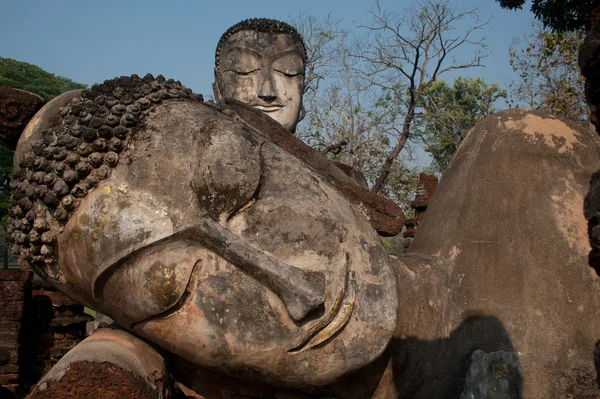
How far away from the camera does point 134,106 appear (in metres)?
2.37

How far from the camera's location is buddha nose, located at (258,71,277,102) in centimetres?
402

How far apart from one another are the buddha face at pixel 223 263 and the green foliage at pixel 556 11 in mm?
7883

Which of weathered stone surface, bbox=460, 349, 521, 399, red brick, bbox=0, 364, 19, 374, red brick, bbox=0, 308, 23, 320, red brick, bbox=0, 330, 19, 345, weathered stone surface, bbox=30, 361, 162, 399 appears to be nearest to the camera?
weathered stone surface, bbox=30, 361, 162, 399

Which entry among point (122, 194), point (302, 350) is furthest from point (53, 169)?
point (302, 350)

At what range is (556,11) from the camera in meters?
9.20

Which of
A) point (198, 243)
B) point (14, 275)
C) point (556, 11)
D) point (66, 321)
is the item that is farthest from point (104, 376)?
point (556, 11)

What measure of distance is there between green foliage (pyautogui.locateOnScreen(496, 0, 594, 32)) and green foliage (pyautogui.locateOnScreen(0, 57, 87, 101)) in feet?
64.2

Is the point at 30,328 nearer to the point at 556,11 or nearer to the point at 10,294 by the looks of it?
the point at 10,294

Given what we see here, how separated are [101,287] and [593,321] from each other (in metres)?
1.92

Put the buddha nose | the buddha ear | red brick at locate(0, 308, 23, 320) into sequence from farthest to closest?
red brick at locate(0, 308, 23, 320), the buddha ear, the buddha nose

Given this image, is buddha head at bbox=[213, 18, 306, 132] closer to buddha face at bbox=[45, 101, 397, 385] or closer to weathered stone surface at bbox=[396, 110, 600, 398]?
weathered stone surface at bbox=[396, 110, 600, 398]

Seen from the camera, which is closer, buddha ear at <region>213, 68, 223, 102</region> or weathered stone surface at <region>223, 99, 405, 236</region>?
weathered stone surface at <region>223, 99, 405, 236</region>

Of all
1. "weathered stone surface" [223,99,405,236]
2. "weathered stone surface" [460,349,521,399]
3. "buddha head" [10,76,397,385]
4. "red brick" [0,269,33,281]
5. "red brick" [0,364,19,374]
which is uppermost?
"weathered stone surface" [223,99,405,236]

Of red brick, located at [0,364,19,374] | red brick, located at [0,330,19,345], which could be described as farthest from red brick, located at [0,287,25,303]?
red brick, located at [0,364,19,374]
